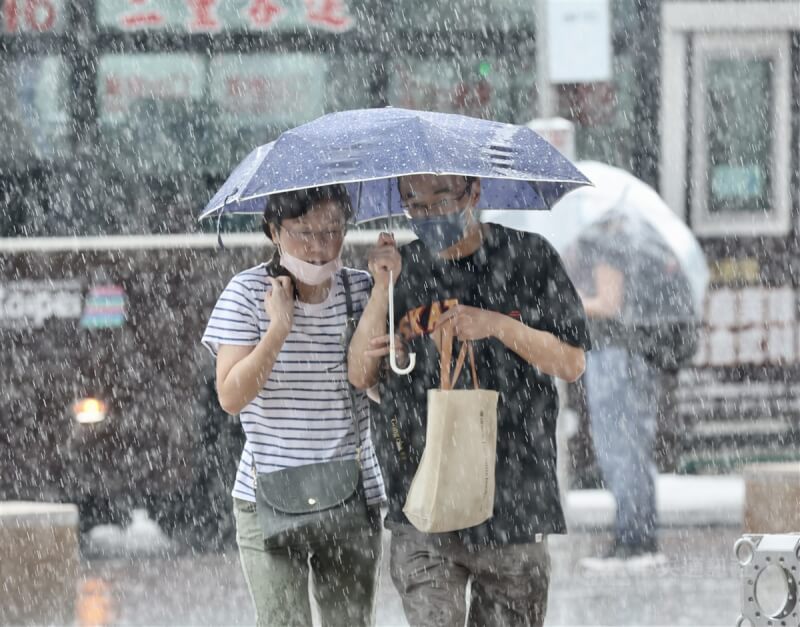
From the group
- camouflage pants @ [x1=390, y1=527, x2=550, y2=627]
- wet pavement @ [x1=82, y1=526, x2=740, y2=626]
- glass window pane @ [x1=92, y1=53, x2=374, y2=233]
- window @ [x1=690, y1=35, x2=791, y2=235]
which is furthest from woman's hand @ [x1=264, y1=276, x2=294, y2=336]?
window @ [x1=690, y1=35, x2=791, y2=235]

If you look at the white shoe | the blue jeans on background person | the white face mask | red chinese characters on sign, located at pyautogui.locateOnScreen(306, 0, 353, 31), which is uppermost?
red chinese characters on sign, located at pyautogui.locateOnScreen(306, 0, 353, 31)

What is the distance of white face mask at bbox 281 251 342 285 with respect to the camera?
4.54m

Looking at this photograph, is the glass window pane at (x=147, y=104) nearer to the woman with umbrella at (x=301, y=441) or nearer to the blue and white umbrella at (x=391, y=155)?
the blue and white umbrella at (x=391, y=155)

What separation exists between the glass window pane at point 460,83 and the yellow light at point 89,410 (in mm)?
2393

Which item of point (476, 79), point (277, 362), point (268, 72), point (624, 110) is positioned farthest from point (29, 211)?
point (277, 362)

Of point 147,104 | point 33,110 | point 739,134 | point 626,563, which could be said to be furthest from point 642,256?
point 33,110

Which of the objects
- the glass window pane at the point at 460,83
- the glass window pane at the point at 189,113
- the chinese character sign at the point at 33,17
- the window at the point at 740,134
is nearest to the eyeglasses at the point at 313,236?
the glass window pane at the point at 189,113

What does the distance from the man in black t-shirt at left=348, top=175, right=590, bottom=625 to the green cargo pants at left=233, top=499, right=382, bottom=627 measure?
0.39 ft

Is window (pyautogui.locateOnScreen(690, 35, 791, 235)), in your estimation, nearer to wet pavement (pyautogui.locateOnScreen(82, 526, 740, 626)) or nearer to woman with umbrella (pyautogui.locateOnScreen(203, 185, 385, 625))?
wet pavement (pyautogui.locateOnScreen(82, 526, 740, 626))

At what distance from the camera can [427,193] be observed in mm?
4582

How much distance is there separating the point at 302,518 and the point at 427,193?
3.06 feet

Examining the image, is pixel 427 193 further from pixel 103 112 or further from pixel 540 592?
pixel 103 112

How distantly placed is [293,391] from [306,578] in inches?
20.1

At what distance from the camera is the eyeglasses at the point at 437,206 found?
14.9 feet
